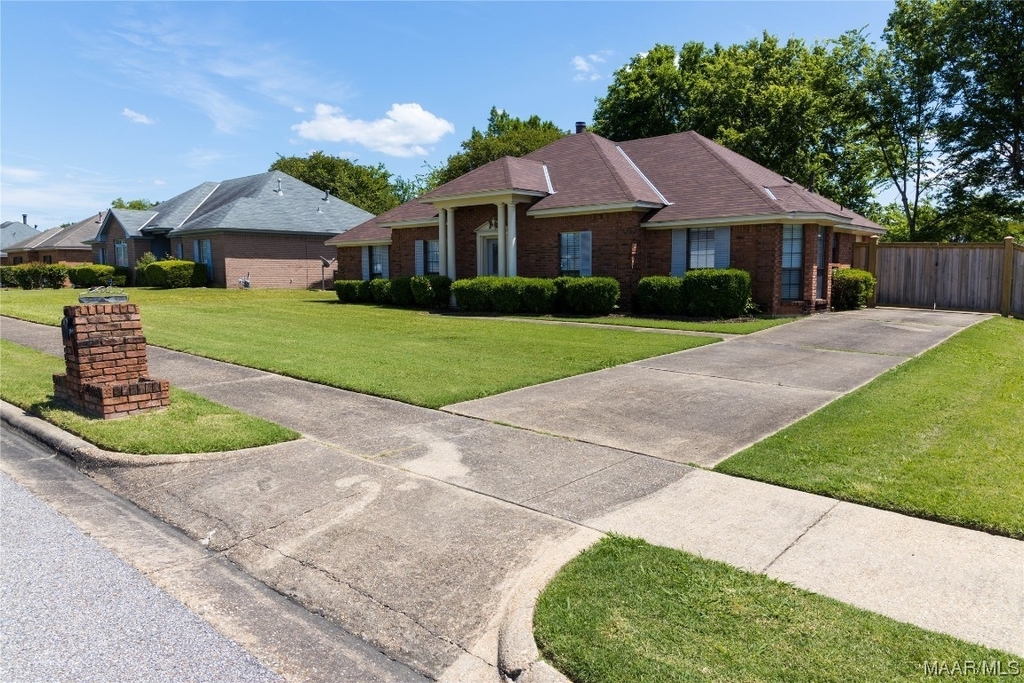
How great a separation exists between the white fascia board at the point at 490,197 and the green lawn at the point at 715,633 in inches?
756

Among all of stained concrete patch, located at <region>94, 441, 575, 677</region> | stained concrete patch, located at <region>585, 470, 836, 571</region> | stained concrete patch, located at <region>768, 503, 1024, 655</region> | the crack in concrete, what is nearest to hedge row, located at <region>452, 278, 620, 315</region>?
stained concrete patch, located at <region>94, 441, 575, 677</region>

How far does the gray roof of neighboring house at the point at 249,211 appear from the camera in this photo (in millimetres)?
36094

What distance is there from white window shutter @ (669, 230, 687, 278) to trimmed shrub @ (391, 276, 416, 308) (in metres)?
9.68

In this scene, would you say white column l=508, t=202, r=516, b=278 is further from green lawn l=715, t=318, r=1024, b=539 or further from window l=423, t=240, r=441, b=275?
green lawn l=715, t=318, r=1024, b=539

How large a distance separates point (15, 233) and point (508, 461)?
90.6 m

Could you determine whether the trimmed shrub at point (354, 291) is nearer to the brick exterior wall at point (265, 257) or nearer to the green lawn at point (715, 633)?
the brick exterior wall at point (265, 257)

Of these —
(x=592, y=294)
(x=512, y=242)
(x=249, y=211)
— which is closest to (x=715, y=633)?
(x=592, y=294)

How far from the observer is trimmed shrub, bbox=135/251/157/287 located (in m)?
37.4

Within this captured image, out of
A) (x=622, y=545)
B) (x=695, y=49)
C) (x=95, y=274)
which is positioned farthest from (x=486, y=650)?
(x=95, y=274)

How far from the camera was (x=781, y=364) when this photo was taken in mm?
11195

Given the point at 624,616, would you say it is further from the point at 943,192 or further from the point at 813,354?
the point at 943,192

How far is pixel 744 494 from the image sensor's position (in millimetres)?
5301

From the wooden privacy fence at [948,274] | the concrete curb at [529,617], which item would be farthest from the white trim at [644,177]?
the concrete curb at [529,617]

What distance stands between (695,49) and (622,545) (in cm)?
3994
